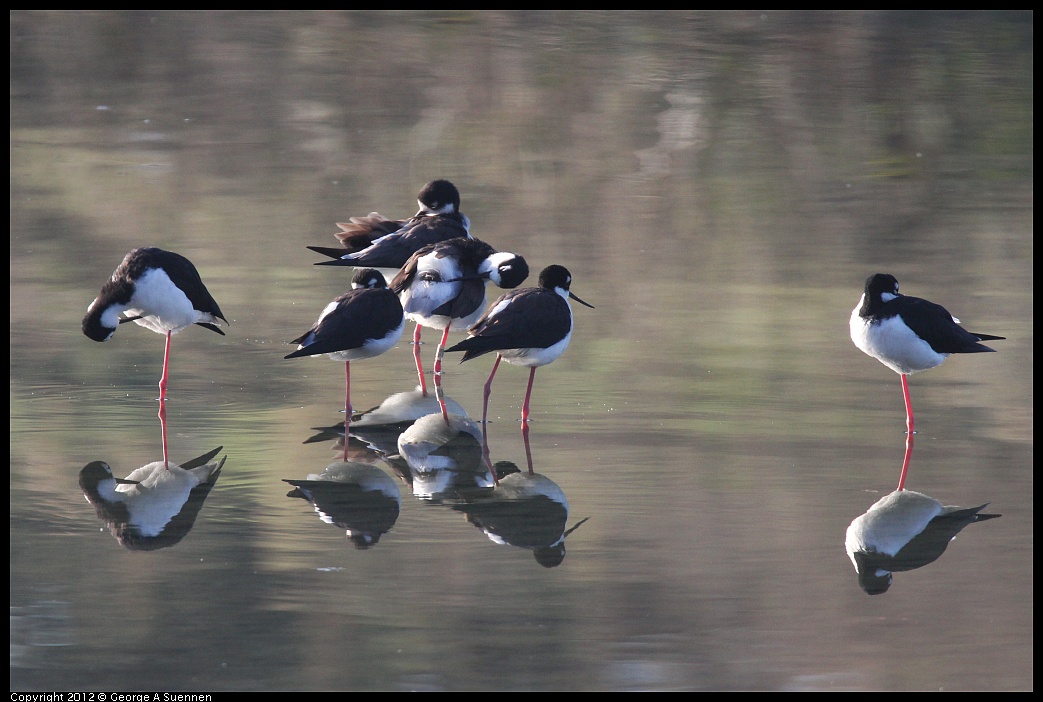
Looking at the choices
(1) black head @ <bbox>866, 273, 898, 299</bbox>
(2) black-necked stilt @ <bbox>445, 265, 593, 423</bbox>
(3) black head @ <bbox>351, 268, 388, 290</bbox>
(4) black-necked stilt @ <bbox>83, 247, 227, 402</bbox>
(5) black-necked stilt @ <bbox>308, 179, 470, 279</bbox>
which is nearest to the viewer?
(2) black-necked stilt @ <bbox>445, 265, 593, 423</bbox>

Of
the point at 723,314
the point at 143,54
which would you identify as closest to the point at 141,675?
the point at 723,314

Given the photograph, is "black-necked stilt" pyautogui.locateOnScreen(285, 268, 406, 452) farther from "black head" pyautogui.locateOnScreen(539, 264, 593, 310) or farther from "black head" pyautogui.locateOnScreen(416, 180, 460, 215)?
"black head" pyautogui.locateOnScreen(416, 180, 460, 215)

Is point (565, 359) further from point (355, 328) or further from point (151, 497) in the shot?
point (151, 497)

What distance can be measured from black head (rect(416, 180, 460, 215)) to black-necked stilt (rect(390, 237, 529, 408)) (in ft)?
4.92

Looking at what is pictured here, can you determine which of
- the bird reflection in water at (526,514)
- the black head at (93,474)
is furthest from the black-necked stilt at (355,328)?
the bird reflection in water at (526,514)

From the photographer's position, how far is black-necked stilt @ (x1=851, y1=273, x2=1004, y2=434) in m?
7.62

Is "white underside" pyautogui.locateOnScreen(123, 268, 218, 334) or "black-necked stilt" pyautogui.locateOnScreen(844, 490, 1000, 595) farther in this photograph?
"white underside" pyautogui.locateOnScreen(123, 268, 218, 334)

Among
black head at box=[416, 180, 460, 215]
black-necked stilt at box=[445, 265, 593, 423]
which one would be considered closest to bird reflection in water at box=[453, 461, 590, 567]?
black-necked stilt at box=[445, 265, 593, 423]

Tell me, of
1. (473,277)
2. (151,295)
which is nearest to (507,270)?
(473,277)

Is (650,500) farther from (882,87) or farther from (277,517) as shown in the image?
(882,87)

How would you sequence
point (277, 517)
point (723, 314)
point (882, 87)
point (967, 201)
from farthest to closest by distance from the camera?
point (882, 87) → point (967, 201) → point (723, 314) → point (277, 517)

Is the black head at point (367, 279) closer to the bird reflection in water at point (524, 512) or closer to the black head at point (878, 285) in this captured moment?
the bird reflection in water at point (524, 512)

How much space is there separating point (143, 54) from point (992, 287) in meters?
13.5

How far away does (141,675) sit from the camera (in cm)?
472
